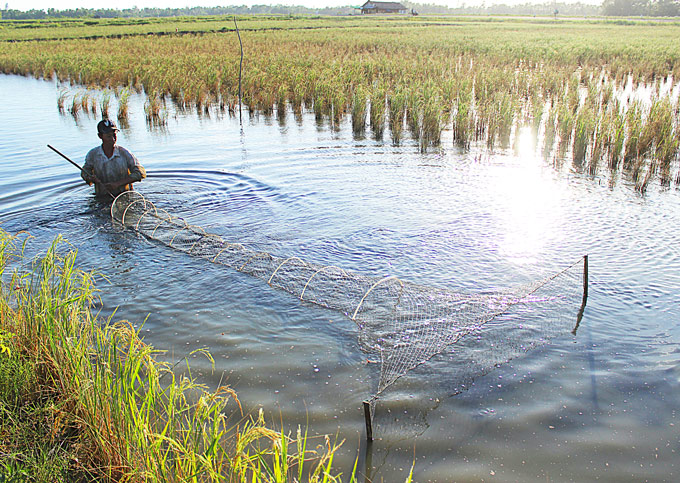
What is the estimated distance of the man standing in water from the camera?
6871mm

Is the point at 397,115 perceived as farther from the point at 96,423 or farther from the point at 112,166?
the point at 96,423

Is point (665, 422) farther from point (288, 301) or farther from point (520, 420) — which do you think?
point (288, 301)

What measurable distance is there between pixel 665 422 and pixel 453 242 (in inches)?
124

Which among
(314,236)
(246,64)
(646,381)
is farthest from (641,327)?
(246,64)

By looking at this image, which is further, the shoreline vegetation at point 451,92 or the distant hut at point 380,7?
the distant hut at point 380,7

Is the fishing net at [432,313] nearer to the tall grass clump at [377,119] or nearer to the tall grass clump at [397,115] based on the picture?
the tall grass clump at [397,115]

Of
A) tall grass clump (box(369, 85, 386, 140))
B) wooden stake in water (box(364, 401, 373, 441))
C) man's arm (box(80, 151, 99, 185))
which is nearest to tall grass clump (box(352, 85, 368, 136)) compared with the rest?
tall grass clump (box(369, 85, 386, 140))

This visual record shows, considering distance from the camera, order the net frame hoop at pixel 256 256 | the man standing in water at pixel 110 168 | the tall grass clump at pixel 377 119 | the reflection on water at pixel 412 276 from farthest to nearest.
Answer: the tall grass clump at pixel 377 119
the man standing in water at pixel 110 168
the net frame hoop at pixel 256 256
the reflection on water at pixel 412 276

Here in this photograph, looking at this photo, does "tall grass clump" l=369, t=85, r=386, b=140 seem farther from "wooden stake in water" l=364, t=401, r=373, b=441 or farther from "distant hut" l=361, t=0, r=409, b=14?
"distant hut" l=361, t=0, r=409, b=14

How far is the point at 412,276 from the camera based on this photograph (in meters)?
5.29

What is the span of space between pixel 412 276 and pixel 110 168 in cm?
452

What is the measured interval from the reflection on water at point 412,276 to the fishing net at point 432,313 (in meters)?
0.12

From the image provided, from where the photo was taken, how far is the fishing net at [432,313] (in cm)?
396

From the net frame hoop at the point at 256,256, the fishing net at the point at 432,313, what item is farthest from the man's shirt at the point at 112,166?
the net frame hoop at the point at 256,256
